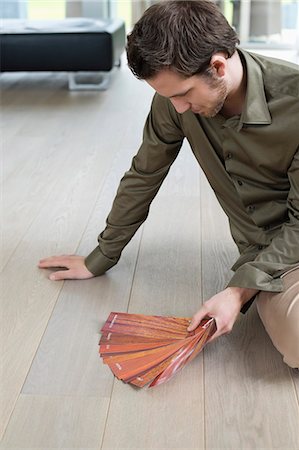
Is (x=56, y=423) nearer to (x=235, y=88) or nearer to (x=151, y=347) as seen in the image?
(x=151, y=347)

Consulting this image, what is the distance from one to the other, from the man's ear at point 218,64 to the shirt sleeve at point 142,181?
31cm

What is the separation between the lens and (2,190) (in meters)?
2.99

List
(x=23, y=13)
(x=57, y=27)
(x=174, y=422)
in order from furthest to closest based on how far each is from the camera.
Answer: (x=23, y=13) → (x=57, y=27) → (x=174, y=422)

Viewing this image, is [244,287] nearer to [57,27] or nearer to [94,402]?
[94,402]

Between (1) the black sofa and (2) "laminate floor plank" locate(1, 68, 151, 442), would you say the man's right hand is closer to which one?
(2) "laminate floor plank" locate(1, 68, 151, 442)

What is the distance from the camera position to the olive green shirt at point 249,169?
1739 mm

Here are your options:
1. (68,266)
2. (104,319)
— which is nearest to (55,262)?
(68,266)

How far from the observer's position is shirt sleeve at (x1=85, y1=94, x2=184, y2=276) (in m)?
1.97

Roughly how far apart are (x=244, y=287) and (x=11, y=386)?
59 cm

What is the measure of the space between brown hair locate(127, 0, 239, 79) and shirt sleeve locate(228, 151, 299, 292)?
36cm

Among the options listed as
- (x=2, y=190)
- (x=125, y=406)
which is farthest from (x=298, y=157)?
(x=2, y=190)

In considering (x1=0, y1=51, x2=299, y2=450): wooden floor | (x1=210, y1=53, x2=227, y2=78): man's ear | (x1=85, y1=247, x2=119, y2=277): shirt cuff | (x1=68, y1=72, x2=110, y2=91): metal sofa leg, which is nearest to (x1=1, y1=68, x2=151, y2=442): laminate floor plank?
(x1=0, y1=51, x2=299, y2=450): wooden floor

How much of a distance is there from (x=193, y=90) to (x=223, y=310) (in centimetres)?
50

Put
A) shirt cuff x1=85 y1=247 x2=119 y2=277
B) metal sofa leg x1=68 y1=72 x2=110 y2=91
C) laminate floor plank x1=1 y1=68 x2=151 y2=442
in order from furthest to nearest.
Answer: metal sofa leg x1=68 y1=72 x2=110 y2=91
shirt cuff x1=85 y1=247 x2=119 y2=277
laminate floor plank x1=1 y1=68 x2=151 y2=442
